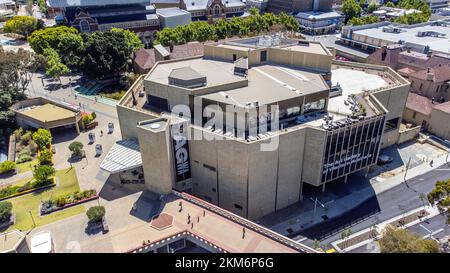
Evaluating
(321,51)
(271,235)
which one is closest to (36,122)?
(271,235)

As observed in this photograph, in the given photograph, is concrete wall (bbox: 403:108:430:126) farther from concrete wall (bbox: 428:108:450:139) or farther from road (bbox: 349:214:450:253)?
road (bbox: 349:214:450:253)

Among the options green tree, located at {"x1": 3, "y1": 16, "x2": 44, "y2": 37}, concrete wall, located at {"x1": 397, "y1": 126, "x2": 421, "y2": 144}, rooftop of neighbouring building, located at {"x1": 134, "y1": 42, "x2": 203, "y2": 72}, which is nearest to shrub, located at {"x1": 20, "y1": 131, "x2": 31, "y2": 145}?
rooftop of neighbouring building, located at {"x1": 134, "y1": 42, "x2": 203, "y2": 72}

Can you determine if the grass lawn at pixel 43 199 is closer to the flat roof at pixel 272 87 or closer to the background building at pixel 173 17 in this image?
the flat roof at pixel 272 87

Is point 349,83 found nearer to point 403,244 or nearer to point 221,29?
point 403,244

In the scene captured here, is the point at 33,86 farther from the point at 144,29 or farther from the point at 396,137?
the point at 396,137

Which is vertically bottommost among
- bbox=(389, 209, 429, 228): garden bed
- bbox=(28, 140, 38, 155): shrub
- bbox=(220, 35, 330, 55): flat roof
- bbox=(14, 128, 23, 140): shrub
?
bbox=(389, 209, 429, 228): garden bed

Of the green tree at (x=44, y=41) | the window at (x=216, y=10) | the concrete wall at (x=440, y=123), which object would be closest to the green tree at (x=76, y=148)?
the green tree at (x=44, y=41)

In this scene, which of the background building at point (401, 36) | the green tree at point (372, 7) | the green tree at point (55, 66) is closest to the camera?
the green tree at point (55, 66)
